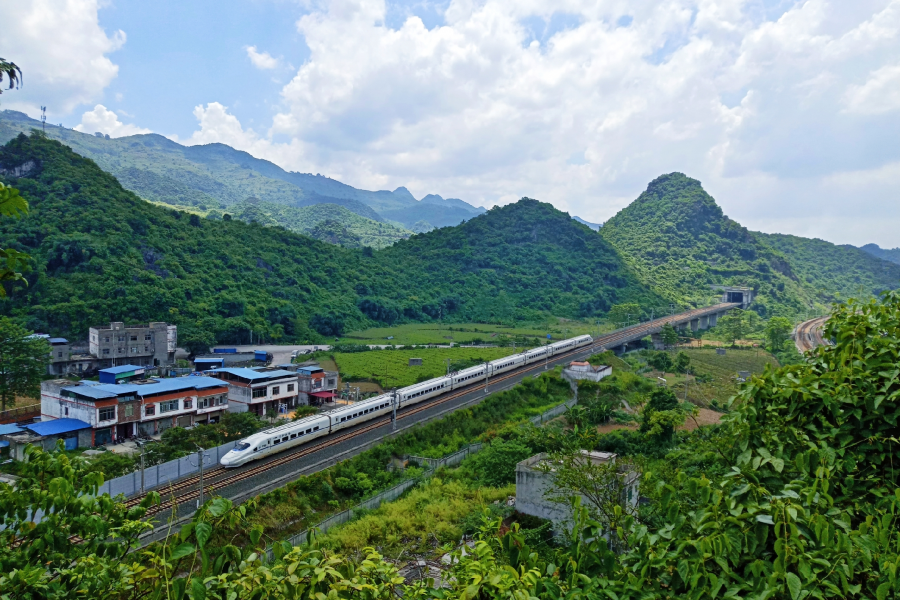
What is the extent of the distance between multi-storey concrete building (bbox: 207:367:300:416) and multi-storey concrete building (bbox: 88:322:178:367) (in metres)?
12.4

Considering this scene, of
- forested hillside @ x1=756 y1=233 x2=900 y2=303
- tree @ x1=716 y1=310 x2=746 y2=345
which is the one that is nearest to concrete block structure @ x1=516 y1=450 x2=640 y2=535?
tree @ x1=716 y1=310 x2=746 y2=345

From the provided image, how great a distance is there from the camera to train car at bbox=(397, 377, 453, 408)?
3069 centimetres

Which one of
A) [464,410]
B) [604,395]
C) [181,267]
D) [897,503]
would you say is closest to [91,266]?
[181,267]

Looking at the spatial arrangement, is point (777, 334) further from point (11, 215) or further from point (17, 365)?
point (17, 365)

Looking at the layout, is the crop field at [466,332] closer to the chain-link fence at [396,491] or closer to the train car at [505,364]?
the train car at [505,364]

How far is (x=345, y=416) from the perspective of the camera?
26.5m

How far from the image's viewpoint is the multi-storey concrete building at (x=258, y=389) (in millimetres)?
30766

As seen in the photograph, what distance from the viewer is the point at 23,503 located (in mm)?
3816

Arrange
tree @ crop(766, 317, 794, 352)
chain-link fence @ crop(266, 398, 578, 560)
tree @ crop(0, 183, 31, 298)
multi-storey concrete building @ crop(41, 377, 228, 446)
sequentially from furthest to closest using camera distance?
tree @ crop(766, 317, 794, 352) < multi-storey concrete building @ crop(41, 377, 228, 446) < chain-link fence @ crop(266, 398, 578, 560) < tree @ crop(0, 183, 31, 298)

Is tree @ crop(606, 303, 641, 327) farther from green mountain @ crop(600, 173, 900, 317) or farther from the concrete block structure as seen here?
the concrete block structure

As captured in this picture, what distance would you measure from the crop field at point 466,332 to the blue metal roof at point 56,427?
3286 cm

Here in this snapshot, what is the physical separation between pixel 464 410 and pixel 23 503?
1053 inches

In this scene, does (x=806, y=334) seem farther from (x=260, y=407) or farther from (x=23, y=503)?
(x=23, y=503)

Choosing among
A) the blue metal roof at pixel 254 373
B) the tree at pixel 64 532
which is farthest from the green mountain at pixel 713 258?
the tree at pixel 64 532
